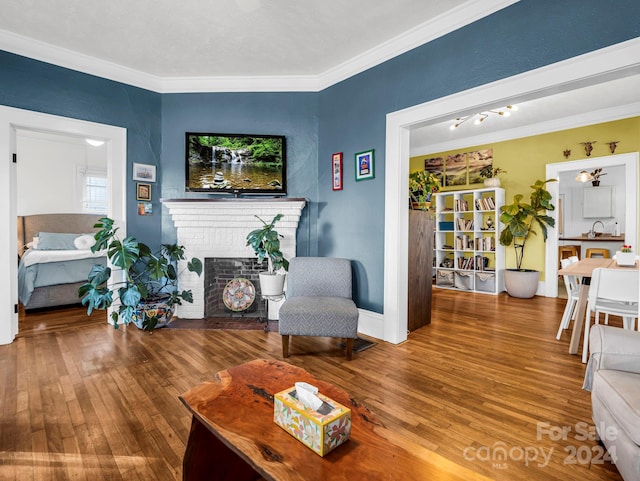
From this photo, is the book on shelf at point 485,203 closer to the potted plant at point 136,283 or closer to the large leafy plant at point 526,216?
the large leafy plant at point 526,216

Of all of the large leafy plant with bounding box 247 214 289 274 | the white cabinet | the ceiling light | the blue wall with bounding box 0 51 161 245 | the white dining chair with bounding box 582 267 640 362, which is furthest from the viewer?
the white cabinet

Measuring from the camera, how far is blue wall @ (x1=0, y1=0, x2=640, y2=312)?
211 centimetres

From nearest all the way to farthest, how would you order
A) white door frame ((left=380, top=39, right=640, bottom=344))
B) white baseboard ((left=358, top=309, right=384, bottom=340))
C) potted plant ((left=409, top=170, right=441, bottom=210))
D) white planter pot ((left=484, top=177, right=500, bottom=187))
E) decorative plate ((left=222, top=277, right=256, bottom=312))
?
1. white door frame ((left=380, top=39, right=640, bottom=344))
2. white baseboard ((left=358, top=309, right=384, bottom=340))
3. potted plant ((left=409, top=170, right=441, bottom=210))
4. decorative plate ((left=222, top=277, right=256, bottom=312))
5. white planter pot ((left=484, top=177, right=500, bottom=187))

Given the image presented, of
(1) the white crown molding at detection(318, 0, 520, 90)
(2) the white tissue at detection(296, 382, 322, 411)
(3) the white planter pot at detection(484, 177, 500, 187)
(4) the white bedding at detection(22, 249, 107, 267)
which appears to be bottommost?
(2) the white tissue at detection(296, 382, 322, 411)

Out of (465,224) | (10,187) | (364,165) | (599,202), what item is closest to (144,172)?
(10,187)

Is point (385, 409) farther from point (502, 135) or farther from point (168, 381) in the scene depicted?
point (502, 135)

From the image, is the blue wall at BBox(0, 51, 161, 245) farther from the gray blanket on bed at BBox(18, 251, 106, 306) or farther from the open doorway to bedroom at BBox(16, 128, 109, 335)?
the gray blanket on bed at BBox(18, 251, 106, 306)

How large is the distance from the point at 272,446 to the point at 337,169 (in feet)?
9.63

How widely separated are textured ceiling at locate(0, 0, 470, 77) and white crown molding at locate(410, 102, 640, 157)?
3583mm

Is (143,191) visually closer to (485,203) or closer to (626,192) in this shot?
(485,203)

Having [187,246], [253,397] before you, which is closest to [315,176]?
[187,246]

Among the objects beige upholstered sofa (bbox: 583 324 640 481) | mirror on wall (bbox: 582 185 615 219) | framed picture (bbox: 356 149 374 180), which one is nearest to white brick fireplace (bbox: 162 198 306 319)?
framed picture (bbox: 356 149 374 180)

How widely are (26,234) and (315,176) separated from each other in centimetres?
505

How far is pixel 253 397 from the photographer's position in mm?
1230
